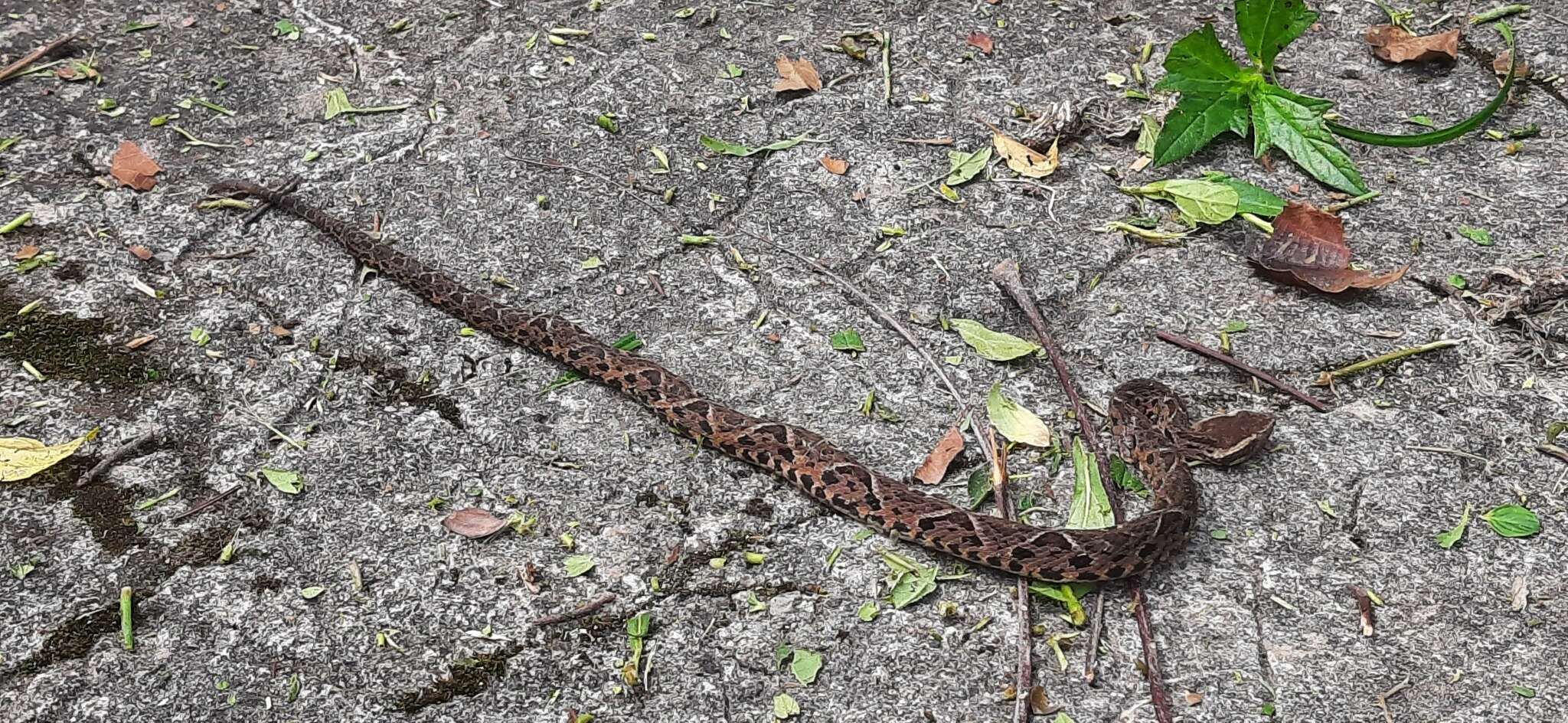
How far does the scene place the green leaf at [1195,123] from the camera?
5797 millimetres

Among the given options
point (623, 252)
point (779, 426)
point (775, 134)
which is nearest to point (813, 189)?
point (775, 134)

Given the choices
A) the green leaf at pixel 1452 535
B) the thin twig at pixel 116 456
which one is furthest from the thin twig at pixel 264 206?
the green leaf at pixel 1452 535

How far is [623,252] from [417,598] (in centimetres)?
205

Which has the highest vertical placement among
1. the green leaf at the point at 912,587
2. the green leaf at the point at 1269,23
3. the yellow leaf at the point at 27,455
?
the green leaf at the point at 1269,23

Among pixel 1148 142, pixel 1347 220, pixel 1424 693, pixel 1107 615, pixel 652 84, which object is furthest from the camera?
pixel 652 84

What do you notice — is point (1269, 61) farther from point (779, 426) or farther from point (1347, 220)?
point (779, 426)

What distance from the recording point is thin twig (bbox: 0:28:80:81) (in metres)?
6.47

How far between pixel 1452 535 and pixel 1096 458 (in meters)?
1.25

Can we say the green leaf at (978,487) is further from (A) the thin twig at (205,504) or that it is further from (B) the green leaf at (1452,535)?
(A) the thin twig at (205,504)

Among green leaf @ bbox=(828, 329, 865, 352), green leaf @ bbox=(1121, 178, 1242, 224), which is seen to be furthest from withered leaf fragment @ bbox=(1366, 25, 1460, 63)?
green leaf @ bbox=(828, 329, 865, 352)

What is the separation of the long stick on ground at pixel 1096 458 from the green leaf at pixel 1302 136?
5.06 feet

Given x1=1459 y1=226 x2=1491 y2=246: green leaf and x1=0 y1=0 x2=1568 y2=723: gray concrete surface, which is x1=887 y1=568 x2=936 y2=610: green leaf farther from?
x1=1459 y1=226 x2=1491 y2=246: green leaf

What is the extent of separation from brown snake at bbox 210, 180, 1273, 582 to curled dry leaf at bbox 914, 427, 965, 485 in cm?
19

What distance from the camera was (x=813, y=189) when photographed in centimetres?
590
